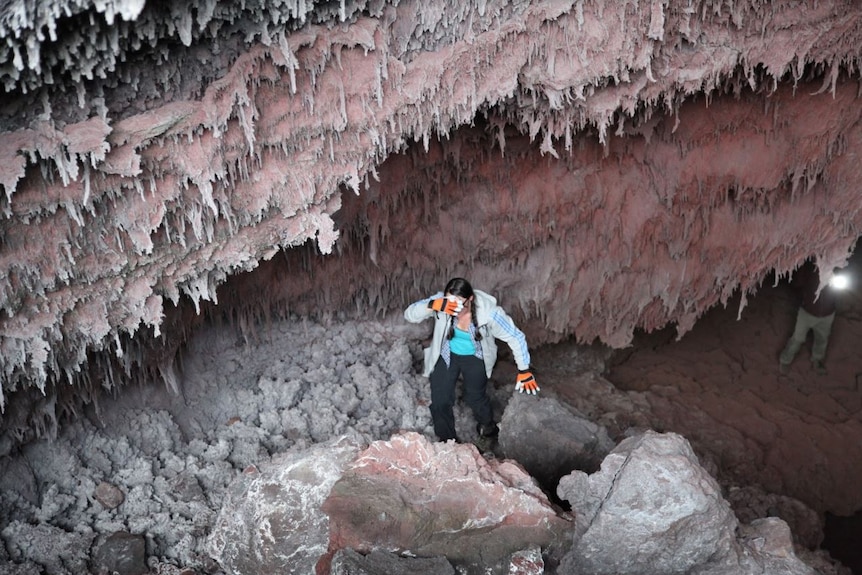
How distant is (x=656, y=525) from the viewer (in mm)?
3084

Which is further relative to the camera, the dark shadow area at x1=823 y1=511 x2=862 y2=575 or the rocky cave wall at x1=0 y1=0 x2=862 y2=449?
the dark shadow area at x1=823 y1=511 x2=862 y2=575

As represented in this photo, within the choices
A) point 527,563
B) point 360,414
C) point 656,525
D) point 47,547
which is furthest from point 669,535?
point 47,547

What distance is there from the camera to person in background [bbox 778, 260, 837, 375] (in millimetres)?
6419

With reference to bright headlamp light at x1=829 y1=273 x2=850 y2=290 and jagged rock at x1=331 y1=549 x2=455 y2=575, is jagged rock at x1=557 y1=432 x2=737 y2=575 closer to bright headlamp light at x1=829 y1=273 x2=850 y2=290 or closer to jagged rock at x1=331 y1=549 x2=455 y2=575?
jagged rock at x1=331 y1=549 x2=455 y2=575

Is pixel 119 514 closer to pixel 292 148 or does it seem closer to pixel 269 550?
pixel 269 550

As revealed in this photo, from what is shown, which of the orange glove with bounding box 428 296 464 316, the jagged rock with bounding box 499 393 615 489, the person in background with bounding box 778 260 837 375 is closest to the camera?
the jagged rock with bounding box 499 393 615 489

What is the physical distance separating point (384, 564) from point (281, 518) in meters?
0.60

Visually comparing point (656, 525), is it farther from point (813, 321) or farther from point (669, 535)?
point (813, 321)

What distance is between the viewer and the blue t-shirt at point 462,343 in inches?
182

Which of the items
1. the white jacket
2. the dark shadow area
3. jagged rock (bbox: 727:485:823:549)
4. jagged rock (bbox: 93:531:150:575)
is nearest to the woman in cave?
the white jacket

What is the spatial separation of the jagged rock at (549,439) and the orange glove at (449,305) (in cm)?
70

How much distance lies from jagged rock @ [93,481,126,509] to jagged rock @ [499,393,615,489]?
231cm

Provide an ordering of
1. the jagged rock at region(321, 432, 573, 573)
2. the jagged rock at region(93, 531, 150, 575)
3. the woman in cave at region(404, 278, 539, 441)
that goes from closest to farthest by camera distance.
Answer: the jagged rock at region(321, 432, 573, 573)
the jagged rock at region(93, 531, 150, 575)
the woman in cave at region(404, 278, 539, 441)

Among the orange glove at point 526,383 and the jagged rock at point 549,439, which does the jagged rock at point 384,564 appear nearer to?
the jagged rock at point 549,439
